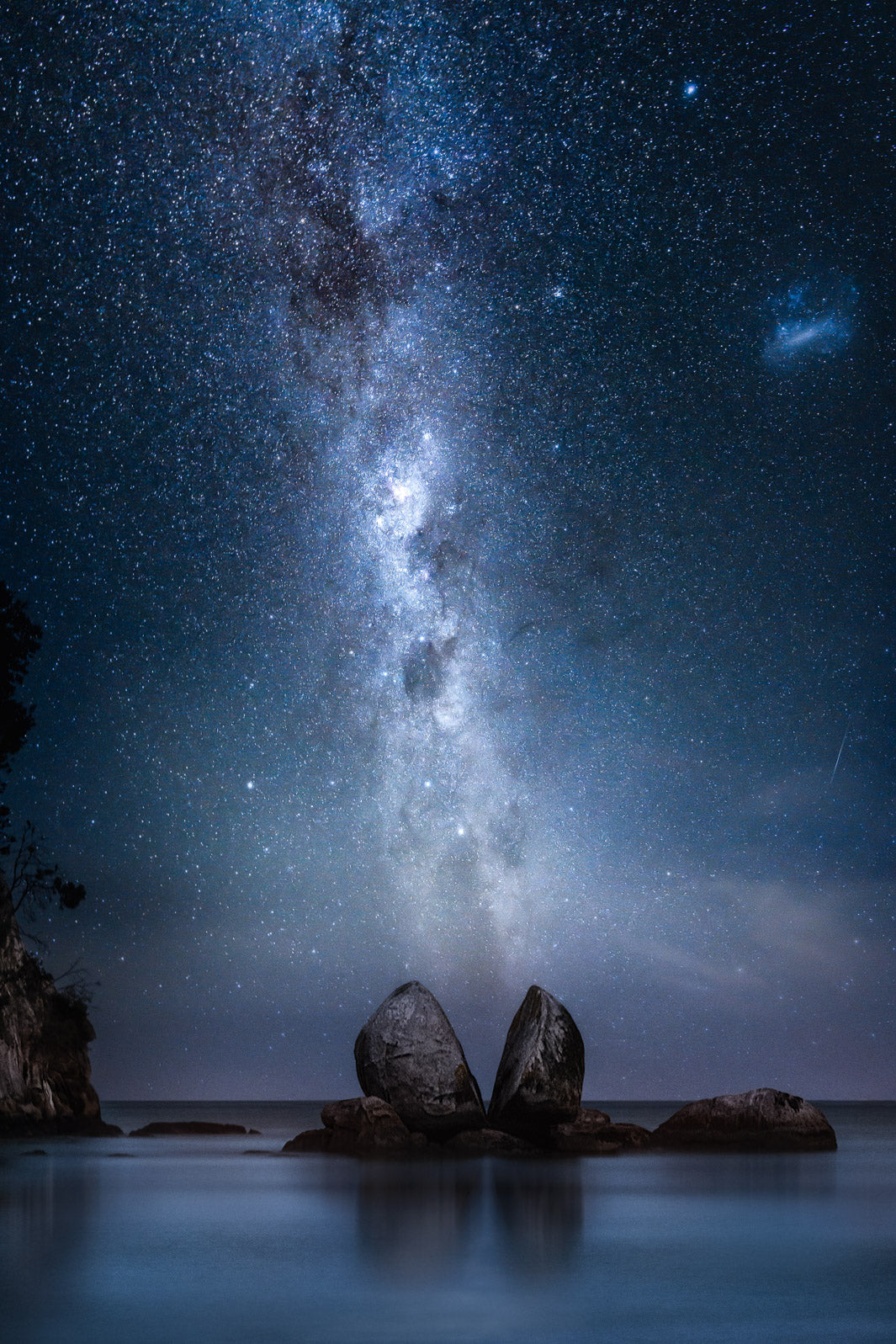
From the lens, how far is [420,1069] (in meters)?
34.0

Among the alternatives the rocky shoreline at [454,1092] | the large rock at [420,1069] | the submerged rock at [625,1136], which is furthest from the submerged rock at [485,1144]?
the submerged rock at [625,1136]

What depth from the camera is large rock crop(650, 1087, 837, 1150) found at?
3747 cm

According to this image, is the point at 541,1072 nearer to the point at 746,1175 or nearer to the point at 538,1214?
the point at 746,1175

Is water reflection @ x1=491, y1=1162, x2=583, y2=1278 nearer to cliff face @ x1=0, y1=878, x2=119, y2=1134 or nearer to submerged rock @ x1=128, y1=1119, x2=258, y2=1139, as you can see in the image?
cliff face @ x1=0, y1=878, x2=119, y2=1134

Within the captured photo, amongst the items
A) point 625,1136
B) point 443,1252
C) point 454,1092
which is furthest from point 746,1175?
point 443,1252

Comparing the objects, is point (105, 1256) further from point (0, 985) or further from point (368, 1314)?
point (0, 985)

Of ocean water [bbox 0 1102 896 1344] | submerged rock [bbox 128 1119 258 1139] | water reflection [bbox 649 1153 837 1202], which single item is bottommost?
ocean water [bbox 0 1102 896 1344]

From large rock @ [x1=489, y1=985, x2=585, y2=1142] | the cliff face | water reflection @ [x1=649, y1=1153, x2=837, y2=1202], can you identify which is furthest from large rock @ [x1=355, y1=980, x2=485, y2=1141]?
the cliff face

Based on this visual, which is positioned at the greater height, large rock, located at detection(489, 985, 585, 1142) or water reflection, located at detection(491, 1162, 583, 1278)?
large rock, located at detection(489, 985, 585, 1142)

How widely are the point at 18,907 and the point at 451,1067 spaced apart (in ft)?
51.7

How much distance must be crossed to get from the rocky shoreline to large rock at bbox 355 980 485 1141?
0.02m

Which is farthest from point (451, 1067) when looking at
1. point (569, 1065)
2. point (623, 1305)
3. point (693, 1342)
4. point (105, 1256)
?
point (693, 1342)

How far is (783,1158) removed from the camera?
36.9m

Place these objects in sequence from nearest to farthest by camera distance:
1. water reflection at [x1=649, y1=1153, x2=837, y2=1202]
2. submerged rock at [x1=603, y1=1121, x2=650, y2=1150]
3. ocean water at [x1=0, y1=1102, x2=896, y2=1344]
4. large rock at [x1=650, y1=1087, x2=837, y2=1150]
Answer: ocean water at [x1=0, y1=1102, x2=896, y2=1344]
water reflection at [x1=649, y1=1153, x2=837, y2=1202]
submerged rock at [x1=603, y1=1121, x2=650, y2=1150]
large rock at [x1=650, y1=1087, x2=837, y2=1150]
